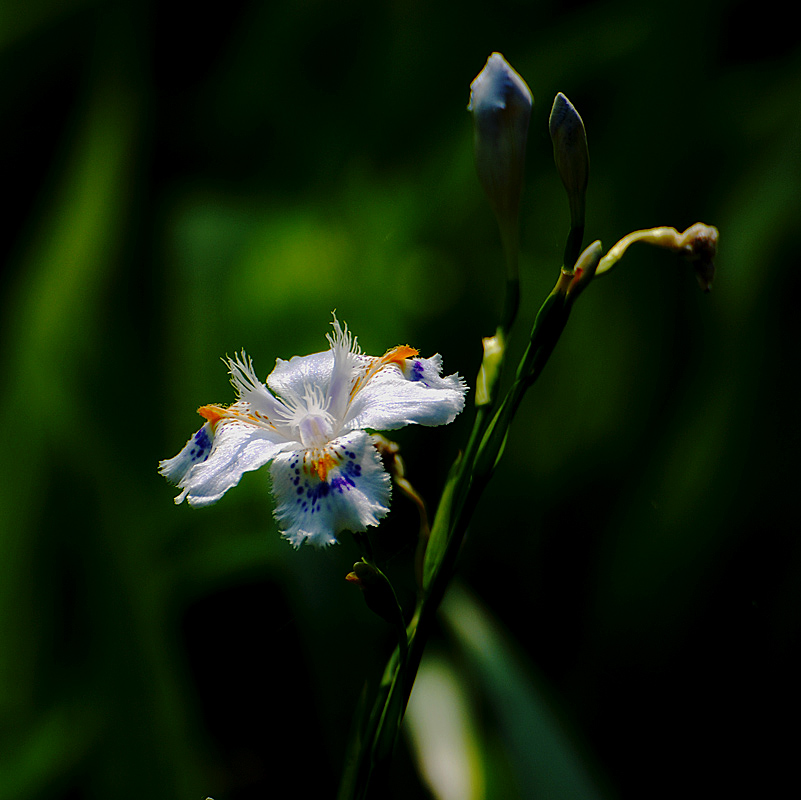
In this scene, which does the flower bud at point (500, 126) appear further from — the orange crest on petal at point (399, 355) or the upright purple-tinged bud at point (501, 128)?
the orange crest on petal at point (399, 355)

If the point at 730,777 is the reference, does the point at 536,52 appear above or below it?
above

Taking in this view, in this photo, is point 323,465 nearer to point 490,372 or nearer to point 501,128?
point 490,372

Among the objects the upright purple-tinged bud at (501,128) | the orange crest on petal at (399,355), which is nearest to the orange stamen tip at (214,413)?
the orange crest on petal at (399,355)

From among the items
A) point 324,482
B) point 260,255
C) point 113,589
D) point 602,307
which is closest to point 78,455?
point 113,589

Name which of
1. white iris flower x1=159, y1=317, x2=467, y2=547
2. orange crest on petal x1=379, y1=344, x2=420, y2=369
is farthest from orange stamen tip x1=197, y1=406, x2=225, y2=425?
orange crest on petal x1=379, y1=344, x2=420, y2=369

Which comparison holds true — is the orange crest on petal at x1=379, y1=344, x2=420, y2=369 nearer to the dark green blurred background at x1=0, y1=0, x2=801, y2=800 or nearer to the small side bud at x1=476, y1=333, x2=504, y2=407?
the small side bud at x1=476, y1=333, x2=504, y2=407

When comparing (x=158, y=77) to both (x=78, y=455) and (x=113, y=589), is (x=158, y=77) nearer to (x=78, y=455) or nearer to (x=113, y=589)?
(x=78, y=455)
